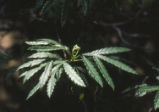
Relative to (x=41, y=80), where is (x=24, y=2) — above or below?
above

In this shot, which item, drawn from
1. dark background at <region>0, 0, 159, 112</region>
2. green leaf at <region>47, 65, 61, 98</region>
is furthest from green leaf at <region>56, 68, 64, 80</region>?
dark background at <region>0, 0, 159, 112</region>

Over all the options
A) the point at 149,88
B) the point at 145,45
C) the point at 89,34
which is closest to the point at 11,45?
the point at 89,34

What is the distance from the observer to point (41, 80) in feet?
4.16

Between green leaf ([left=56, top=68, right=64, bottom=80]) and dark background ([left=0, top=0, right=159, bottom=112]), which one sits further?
dark background ([left=0, top=0, right=159, bottom=112])

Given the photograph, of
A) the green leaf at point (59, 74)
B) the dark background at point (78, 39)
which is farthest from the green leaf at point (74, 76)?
the dark background at point (78, 39)

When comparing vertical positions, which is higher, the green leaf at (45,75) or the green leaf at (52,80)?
the green leaf at (45,75)

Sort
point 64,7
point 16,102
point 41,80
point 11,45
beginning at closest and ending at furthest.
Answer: point 41,80
point 64,7
point 16,102
point 11,45

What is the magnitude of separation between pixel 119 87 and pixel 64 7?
109 cm

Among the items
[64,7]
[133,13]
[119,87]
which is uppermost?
[64,7]

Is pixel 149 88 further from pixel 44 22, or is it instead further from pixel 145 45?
pixel 145 45

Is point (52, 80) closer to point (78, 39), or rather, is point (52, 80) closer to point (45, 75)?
point (45, 75)

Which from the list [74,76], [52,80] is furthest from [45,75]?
[74,76]

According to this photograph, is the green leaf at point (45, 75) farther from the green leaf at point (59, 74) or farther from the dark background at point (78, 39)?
the dark background at point (78, 39)

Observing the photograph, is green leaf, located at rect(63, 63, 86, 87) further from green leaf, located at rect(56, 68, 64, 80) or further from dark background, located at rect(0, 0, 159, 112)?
dark background, located at rect(0, 0, 159, 112)
